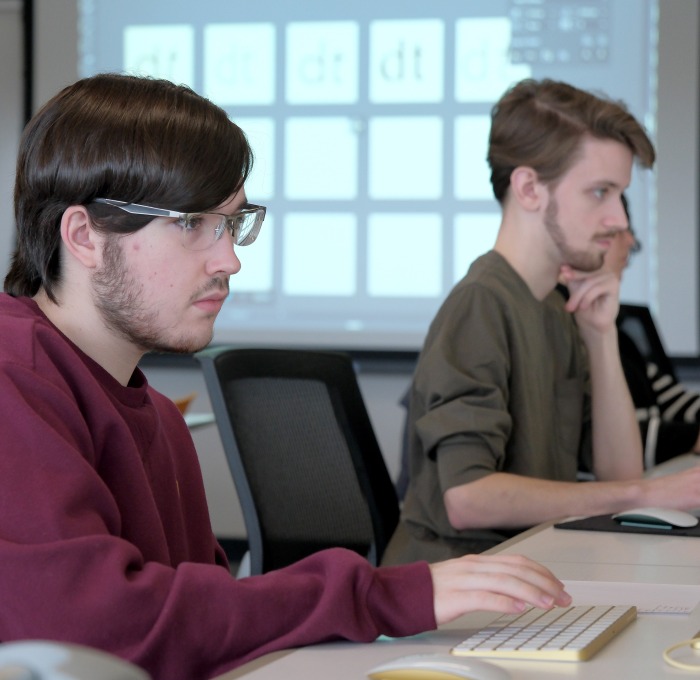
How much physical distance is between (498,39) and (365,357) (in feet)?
4.26

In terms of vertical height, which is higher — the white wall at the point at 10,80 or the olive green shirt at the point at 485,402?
the white wall at the point at 10,80

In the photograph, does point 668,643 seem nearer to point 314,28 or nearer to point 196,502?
point 196,502

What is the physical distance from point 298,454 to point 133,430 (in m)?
0.76

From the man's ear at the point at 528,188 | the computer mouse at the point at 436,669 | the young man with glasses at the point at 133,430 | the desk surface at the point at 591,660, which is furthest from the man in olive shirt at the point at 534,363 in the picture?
the computer mouse at the point at 436,669

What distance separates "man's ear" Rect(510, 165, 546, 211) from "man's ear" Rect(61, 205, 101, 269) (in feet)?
3.75

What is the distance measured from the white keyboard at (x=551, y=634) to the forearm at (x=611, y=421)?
117 cm

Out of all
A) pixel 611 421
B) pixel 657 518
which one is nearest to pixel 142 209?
pixel 657 518

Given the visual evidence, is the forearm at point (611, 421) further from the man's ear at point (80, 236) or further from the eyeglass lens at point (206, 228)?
the man's ear at point (80, 236)

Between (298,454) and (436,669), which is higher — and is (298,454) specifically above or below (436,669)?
below

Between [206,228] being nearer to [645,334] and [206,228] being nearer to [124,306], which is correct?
[124,306]

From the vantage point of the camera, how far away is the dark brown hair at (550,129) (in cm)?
209

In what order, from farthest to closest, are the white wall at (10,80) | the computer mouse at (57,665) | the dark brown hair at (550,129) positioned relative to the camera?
the white wall at (10,80) < the dark brown hair at (550,129) < the computer mouse at (57,665)

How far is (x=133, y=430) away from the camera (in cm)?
116

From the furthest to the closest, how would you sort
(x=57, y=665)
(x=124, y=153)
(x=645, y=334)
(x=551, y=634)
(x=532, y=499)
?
(x=645, y=334)
(x=532, y=499)
(x=124, y=153)
(x=551, y=634)
(x=57, y=665)
